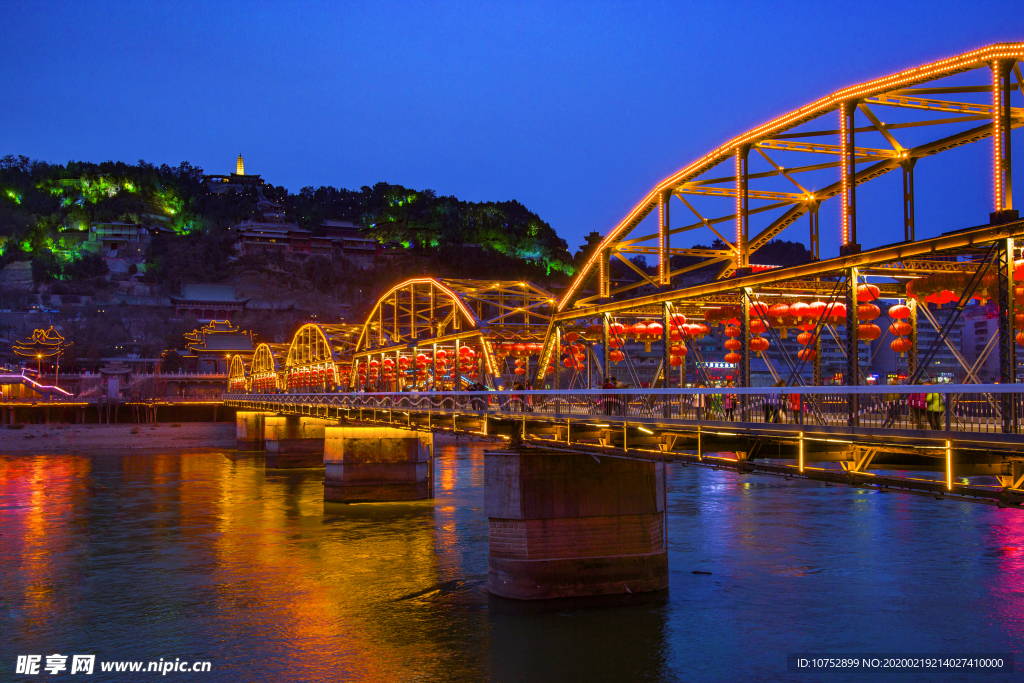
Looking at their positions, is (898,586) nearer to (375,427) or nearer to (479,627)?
(479,627)

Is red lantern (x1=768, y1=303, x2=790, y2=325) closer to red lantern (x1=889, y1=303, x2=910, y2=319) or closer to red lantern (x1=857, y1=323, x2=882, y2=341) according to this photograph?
red lantern (x1=857, y1=323, x2=882, y2=341)

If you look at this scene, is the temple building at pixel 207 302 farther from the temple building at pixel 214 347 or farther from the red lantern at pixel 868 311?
the red lantern at pixel 868 311

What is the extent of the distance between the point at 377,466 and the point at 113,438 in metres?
65.1

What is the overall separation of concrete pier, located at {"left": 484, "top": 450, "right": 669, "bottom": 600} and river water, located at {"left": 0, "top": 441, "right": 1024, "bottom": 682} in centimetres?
82

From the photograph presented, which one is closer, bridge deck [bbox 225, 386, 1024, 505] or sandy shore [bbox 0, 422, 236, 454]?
bridge deck [bbox 225, 386, 1024, 505]

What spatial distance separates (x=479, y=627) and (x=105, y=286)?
172 meters

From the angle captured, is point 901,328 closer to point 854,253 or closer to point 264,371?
point 854,253

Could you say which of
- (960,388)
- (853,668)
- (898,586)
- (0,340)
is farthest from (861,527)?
(0,340)

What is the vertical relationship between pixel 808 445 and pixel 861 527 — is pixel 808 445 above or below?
above

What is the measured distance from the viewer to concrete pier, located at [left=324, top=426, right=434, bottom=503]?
48.7 metres

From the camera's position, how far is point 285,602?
2759cm

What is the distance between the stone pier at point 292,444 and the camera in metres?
73.1

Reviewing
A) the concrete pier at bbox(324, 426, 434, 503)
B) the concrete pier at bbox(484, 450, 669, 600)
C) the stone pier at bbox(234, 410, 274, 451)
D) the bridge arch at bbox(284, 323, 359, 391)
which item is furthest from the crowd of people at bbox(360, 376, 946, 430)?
the stone pier at bbox(234, 410, 274, 451)

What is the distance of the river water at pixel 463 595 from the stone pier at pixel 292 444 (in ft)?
80.7
